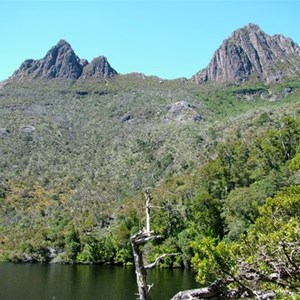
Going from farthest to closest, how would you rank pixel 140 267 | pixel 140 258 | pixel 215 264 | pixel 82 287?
pixel 82 287, pixel 215 264, pixel 140 258, pixel 140 267

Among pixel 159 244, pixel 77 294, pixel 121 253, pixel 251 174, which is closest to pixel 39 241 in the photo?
pixel 121 253

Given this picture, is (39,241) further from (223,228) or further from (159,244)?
(223,228)

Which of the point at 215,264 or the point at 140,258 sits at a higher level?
the point at 140,258

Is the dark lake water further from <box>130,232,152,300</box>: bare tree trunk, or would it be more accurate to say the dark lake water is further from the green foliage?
<box>130,232,152,300</box>: bare tree trunk

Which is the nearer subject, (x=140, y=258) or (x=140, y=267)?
(x=140, y=267)

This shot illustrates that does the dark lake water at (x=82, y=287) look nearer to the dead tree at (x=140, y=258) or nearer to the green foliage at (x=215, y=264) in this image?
the green foliage at (x=215, y=264)

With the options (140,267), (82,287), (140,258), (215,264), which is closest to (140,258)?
(140,258)

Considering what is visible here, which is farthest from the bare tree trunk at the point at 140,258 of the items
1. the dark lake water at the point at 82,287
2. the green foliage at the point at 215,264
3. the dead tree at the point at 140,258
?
the dark lake water at the point at 82,287

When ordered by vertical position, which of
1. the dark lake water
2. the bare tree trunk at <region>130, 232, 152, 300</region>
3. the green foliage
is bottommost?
the dark lake water

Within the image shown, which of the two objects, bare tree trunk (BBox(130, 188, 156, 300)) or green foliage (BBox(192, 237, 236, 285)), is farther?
green foliage (BBox(192, 237, 236, 285))

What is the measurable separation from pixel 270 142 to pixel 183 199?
92.9ft

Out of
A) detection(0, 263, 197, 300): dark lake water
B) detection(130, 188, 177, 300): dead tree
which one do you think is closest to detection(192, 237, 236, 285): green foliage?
detection(130, 188, 177, 300): dead tree

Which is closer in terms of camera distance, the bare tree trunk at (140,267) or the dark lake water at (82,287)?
the bare tree trunk at (140,267)

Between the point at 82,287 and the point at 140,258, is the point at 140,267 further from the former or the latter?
the point at 82,287
